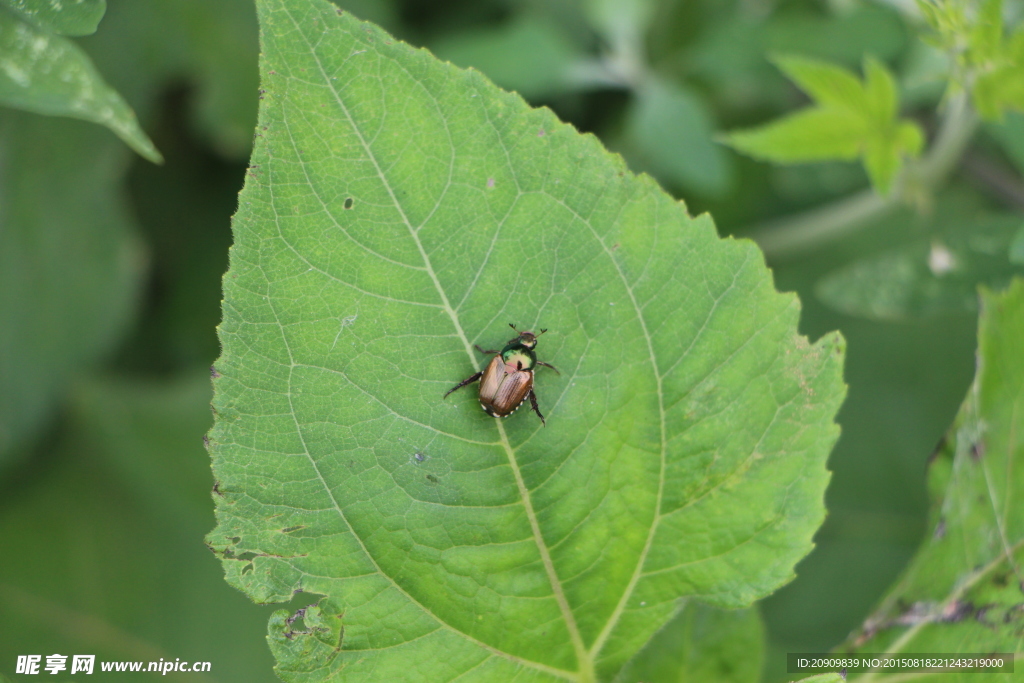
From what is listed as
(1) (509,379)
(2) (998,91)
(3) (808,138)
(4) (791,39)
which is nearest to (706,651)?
(1) (509,379)

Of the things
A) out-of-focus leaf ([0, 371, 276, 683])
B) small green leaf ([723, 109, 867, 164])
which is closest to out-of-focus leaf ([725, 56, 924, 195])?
small green leaf ([723, 109, 867, 164])

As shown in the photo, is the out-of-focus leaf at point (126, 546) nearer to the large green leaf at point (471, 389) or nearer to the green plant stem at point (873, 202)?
the large green leaf at point (471, 389)

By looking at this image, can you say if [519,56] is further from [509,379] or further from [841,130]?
[509,379]

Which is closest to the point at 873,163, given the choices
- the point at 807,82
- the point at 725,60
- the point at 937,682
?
the point at 807,82

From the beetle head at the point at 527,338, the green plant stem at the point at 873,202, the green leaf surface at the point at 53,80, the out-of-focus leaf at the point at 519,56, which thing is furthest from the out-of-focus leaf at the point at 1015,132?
the green leaf surface at the point at 53,80

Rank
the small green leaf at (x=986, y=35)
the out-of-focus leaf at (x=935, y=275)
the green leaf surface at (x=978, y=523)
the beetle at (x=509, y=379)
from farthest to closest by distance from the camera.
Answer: the out-of-focus leaf at (x=935, y=275) → the small green leaf at (x=986, y=35) → the green leaf surface at (x=978, y=523) → the beetle at (x=509, y=379)
